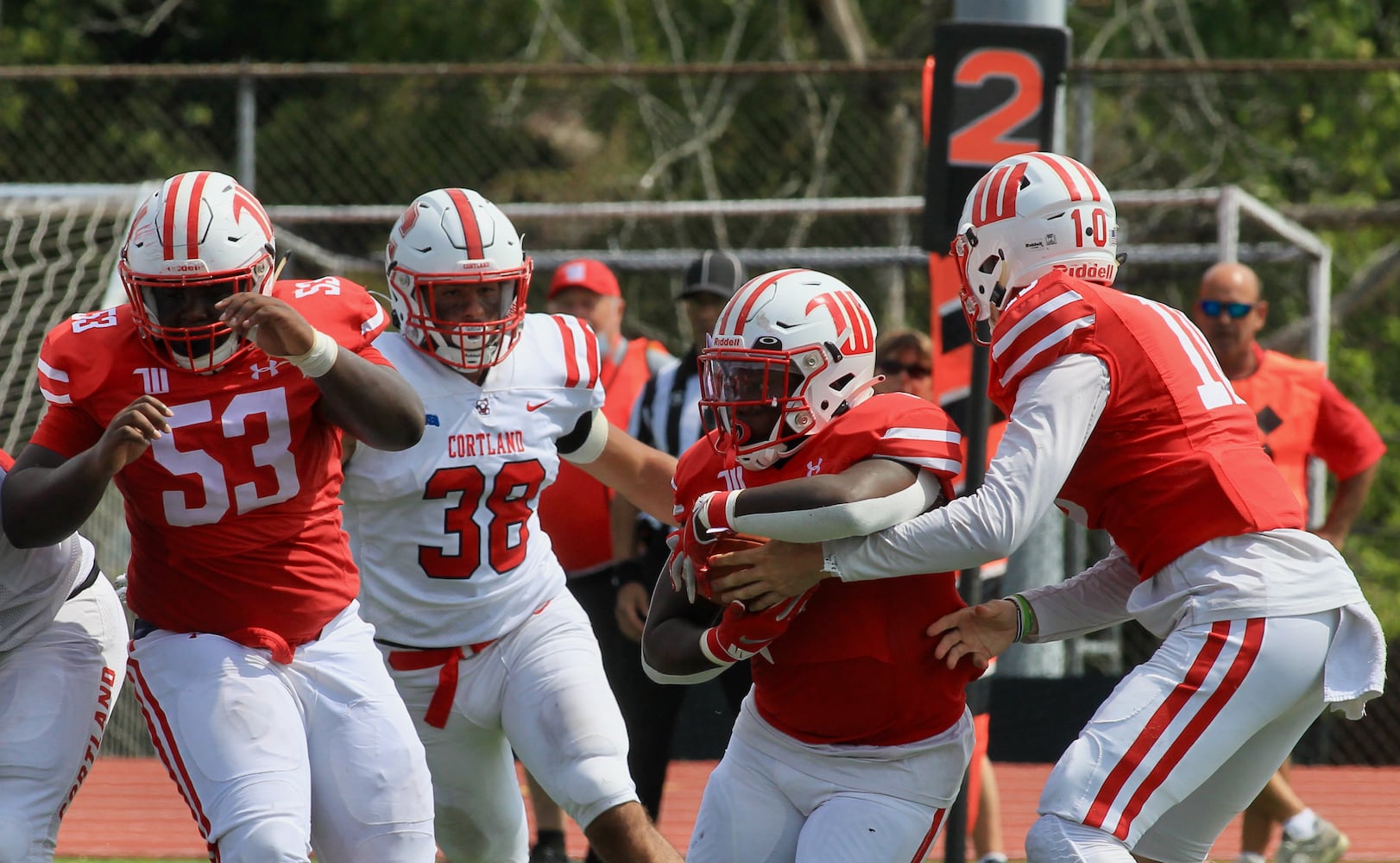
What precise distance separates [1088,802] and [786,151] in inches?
276

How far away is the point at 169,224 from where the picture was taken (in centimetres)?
325

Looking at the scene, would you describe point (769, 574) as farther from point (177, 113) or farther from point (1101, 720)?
point (177, 113)

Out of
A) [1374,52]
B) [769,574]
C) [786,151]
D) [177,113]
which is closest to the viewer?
[769,574]

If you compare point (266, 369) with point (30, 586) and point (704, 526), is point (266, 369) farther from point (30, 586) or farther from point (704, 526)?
point (704, 526)

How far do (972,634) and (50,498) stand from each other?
1.81 metres

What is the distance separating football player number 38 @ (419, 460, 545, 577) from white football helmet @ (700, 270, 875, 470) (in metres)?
1.05

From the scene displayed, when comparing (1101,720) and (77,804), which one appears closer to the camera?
(1101,720)

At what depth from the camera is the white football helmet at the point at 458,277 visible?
3947mm

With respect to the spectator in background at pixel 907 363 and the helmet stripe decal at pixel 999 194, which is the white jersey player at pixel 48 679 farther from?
the spectator in background at pixel 907 363

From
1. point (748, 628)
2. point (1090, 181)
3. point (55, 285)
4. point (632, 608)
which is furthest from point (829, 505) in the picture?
point (55, 285)

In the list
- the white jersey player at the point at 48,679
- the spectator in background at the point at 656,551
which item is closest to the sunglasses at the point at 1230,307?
the spectator in background at the point at 656,551

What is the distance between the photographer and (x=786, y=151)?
31.0 feet

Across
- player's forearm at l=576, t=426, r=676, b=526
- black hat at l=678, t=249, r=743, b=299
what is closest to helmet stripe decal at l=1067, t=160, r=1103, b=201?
player's forearm at l=576, t=426, r=676, b=526

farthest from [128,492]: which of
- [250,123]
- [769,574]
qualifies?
[250,123]
